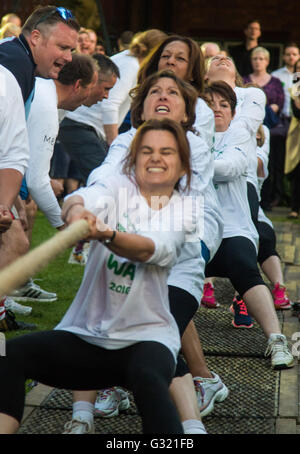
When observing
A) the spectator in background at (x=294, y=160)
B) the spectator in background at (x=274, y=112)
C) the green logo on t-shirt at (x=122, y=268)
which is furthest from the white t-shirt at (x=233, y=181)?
the spectator in background at (x=274, y=112)


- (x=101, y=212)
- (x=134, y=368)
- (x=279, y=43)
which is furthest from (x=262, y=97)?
(x=279, y=43)

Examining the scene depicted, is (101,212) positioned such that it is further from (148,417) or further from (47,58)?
(47,58)

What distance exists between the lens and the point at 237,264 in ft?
15.5

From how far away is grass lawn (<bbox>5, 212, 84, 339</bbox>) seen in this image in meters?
5.58

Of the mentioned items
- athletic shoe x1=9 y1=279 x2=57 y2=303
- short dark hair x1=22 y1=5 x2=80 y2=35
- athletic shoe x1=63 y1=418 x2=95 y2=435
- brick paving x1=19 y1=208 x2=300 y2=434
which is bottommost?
brick paving x1=19 y1=208 x2=300 y2=434

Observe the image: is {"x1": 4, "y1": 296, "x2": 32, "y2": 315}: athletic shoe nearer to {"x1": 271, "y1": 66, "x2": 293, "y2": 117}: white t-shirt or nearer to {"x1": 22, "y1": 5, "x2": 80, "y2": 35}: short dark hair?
{"x1": 22, "y1": 5, "x2": 80, "y2": 35}: short dark hair

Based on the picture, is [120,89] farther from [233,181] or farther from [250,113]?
[233,181]

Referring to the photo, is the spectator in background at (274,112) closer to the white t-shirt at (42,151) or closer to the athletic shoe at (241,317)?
Answer: the athletic shoe at (241,317)

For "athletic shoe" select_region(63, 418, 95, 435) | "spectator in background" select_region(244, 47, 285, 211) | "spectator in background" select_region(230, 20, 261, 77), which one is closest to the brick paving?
"athletic shoe" select_region(63, 418, 95, 435)

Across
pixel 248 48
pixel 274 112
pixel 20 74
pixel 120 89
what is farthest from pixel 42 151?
pixel 248 48

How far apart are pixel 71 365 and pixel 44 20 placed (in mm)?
2334

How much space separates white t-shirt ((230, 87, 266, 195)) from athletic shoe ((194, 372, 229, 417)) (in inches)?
69.7

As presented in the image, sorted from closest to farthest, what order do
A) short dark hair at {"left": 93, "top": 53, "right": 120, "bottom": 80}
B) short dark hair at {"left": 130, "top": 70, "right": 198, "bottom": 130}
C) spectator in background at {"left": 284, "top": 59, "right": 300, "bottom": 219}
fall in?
short dark hair at {"left": 130, "top": 70, "right": 198, "bottom": 130}
short dark hair at {"left": 93, "top": 53, "right": 120, "bottom": 80}
spectator in background at {"left": 284, "top": 59, "right": 300, "bottom": 219}

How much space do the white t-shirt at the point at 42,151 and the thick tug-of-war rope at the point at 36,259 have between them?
2.13 meters
